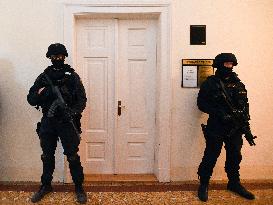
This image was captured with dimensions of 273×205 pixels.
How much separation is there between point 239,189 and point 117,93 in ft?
7.51

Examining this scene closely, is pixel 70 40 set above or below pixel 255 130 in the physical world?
above

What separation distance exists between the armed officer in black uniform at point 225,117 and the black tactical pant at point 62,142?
1676mm

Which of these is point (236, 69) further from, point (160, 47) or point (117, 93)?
point (117, 93)

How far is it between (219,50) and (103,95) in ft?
6.27

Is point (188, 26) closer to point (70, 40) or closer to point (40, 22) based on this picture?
point (70, 40)

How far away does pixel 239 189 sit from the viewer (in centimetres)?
482

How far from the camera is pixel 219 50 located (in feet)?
17.5

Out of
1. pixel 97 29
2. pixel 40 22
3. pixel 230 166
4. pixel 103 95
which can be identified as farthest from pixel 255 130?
pixel 40 22

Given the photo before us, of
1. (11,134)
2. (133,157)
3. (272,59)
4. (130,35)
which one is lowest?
(133,157)

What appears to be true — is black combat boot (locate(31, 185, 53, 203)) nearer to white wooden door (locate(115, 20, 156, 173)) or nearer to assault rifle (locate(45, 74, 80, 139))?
assault rifle (locate(45, 74, 80, 139))

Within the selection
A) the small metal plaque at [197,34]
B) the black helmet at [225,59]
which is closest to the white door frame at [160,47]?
the small metal plaque at [197,34]

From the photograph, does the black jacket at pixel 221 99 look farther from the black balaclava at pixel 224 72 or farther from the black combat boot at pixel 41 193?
the black combat boot at pixel 41 193

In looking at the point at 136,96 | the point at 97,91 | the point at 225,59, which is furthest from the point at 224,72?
the point at 97,91

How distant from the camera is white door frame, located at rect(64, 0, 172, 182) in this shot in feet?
17.1
